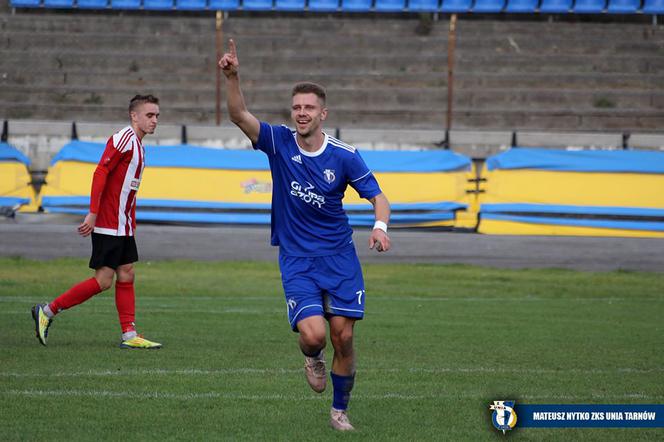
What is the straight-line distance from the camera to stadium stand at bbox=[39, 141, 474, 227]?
19656mm

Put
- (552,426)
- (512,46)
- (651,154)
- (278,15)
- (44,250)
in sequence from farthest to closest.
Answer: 1. (278,15)
2. (512,46)
3. (651,154)
4. (44,250)
5. (552,426)

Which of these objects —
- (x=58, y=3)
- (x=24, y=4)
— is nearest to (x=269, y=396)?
(x=58, y=3)

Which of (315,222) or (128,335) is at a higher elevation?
(315,222)

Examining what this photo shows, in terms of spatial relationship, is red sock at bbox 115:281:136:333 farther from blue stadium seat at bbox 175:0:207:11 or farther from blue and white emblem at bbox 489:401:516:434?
blue stadium seat at bbox 175:0:207:11

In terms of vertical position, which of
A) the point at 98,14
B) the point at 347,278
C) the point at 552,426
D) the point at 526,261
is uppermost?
the point at 98,14

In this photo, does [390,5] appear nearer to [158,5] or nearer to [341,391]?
[158,5]

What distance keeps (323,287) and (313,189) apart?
2.04ft

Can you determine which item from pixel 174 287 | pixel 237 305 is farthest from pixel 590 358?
pixel 174 287

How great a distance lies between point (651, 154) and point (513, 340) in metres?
9.89

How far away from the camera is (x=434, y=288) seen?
1605 cm

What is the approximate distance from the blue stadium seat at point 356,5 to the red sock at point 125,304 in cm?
2168

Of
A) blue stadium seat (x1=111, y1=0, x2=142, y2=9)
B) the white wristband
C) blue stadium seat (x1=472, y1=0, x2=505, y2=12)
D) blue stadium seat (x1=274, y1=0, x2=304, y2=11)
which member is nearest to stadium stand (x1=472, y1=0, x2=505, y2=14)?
blue stadium seat (x1=472, y1=0, x2=505, y2=12)

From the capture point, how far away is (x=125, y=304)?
10125mm

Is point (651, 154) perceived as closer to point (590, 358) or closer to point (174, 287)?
point (174, 287)
